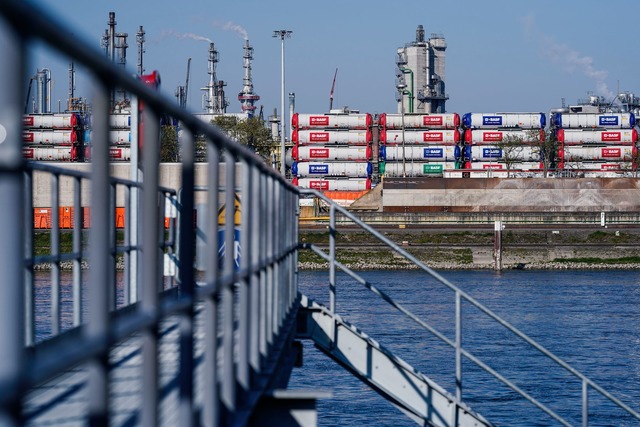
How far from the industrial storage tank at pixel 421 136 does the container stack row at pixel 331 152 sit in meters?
2.28

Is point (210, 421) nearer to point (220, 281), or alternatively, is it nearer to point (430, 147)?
point (220, 281)

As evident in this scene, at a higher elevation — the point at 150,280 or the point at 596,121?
the point at 596,121

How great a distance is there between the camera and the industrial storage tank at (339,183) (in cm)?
10781

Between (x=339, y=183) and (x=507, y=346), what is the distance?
3159 inches

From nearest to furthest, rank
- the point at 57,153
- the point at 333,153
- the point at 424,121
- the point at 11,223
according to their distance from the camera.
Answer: the point at 11,223
the point at 57,153
the point at 333,153
the point at 424,121

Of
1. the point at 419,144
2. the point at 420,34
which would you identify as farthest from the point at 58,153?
the point at 420,34

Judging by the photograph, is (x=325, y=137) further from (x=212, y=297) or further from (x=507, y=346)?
(x=212, y=297)

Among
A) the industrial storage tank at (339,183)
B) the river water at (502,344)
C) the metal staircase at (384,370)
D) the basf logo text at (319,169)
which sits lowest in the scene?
the river water at (502,344)

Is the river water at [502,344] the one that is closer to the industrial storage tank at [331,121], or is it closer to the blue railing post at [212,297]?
the blue railing post at [212,297]

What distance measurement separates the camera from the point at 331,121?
109938 mm

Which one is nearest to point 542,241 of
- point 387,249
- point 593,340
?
point 387,249

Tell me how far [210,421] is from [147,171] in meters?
1.46

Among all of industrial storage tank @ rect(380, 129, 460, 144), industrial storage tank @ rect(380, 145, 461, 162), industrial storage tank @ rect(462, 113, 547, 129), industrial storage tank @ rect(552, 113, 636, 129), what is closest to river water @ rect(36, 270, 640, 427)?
industrial storage tank @ rect(380, 145, 461, 162)

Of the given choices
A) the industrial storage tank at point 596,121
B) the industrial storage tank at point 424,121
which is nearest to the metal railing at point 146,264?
the industrial storage tank at point 424,121
